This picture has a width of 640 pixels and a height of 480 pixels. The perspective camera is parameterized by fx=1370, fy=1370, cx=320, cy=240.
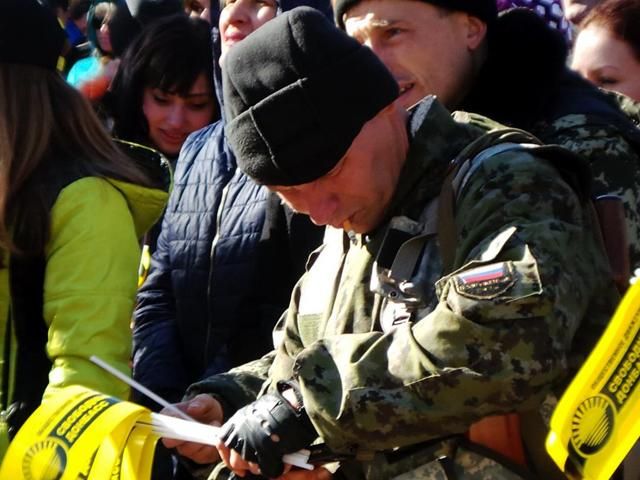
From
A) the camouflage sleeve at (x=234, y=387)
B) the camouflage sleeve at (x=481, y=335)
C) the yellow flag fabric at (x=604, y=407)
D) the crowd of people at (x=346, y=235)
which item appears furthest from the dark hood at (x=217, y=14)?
the yellow flag fabric at (x=604, y=407)

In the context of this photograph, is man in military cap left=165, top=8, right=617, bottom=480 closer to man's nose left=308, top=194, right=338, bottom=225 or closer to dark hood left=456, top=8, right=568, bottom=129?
man's nose left=308, top=194, right=338, bottom=225

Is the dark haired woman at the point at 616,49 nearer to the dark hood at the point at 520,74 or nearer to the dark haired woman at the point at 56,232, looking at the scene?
the dark hood at the point at 520,74

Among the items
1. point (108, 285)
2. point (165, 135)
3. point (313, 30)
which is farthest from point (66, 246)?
point (165, 135)

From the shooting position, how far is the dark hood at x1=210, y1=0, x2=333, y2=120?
14.6ft

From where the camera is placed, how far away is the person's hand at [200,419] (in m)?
2.89

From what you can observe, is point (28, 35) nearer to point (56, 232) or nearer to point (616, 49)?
point (56, 232)

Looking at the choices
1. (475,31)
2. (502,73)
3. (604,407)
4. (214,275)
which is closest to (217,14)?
(214,275)

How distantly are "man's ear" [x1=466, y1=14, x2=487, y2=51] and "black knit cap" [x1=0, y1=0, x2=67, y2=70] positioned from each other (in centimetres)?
115

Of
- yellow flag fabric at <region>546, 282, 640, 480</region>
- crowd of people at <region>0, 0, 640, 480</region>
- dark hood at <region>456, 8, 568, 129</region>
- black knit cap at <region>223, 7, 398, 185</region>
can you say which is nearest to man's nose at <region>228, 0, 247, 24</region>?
crowd of people at <region>0, 0, 640, 480</region>

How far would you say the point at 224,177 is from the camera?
4199 millimetres

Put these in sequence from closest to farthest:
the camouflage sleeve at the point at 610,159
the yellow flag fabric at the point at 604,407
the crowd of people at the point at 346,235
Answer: the yellow flag fabric at the point at 604,407
the crowd of people at the point at 346,235
the camouflage sleeve at the point at 610,159

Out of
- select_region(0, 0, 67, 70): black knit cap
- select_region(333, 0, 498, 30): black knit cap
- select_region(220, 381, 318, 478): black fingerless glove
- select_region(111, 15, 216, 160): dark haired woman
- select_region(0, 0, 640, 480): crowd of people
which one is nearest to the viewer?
select_region(0, 0, 640, 480): crowd of people

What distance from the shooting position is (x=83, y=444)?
2732 mm

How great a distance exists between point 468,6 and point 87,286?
119 centimetres
